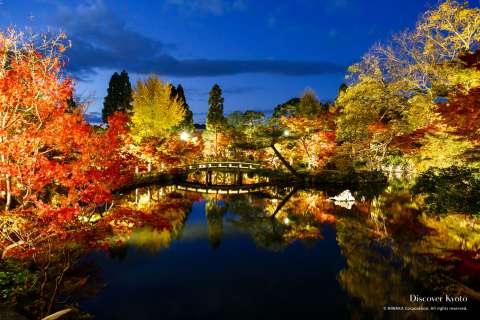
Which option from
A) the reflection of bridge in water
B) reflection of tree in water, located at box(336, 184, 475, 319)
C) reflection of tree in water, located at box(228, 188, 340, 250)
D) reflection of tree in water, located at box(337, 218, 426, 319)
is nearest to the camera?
reflection of tree in water, located at box(337, 218, 426, 319)

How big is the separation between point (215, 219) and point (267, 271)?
8.29 meters

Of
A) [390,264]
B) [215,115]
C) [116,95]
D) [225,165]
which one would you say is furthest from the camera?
[215,115]

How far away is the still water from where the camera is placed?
30.0ft

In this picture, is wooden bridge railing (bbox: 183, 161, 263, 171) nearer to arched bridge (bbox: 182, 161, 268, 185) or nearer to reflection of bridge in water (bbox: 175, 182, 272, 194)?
arched bridge (bbox: 182, 161, 268, 185)

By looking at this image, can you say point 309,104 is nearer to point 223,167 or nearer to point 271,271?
point 223,167

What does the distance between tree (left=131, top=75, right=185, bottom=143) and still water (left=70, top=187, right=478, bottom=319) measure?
1649 cm

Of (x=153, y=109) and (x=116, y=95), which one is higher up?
(x=116, y=95)

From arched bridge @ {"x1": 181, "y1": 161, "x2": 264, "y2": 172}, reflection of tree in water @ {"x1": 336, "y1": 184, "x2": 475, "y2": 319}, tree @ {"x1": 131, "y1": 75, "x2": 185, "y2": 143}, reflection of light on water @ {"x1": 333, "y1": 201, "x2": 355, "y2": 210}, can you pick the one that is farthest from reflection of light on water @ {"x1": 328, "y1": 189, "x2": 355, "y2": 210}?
tree @ {"x1": 131, "y1": 75, "x2": 185, "y2": 143}

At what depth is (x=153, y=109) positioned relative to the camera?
33656 millimetres

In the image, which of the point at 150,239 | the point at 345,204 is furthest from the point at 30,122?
the point at 345,204

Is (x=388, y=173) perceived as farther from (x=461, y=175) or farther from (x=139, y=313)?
(x=139, y=313)

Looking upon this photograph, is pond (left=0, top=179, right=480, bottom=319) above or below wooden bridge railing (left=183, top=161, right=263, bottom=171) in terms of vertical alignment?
below

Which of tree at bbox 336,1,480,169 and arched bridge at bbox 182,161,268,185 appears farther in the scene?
arched bridge at bbox 182,161,268,185

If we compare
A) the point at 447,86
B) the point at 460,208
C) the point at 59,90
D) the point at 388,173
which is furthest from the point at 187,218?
the point at 388,173
